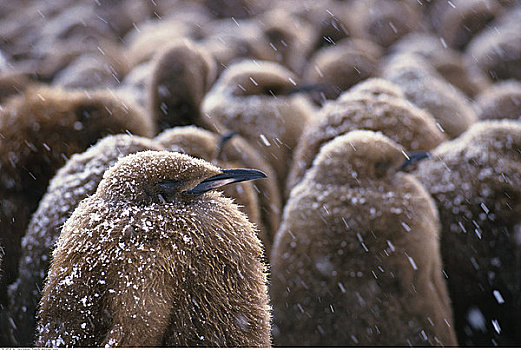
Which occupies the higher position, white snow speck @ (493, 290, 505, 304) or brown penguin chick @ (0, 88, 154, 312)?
brown penguin chick @ (0, 88, 154, 312)

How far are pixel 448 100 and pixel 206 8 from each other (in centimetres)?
502

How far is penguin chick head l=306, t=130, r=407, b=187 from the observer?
1.85m

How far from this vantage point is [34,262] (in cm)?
160

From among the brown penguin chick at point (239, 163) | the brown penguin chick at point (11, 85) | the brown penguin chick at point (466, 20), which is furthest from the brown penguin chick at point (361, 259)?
the brown penguin chick at point (466, 20)

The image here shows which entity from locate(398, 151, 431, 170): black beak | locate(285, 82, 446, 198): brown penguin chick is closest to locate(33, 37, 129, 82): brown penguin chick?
locate(285, 82, 446, 198): brown penguin chick

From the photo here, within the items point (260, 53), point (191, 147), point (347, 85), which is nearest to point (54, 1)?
point (260, 53)

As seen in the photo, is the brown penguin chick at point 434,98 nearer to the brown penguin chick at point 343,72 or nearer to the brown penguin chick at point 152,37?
the brown penguin chick at point 343,72

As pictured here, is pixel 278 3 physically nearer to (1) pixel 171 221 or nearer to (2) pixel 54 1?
(2) pixel 54 1

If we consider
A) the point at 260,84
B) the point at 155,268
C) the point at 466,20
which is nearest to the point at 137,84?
the point at 260,84

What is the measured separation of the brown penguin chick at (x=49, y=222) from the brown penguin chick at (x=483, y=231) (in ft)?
3.44

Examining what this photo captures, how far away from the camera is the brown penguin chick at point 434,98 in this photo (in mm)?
3006

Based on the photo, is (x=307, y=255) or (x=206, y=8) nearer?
(x=307, y=255)

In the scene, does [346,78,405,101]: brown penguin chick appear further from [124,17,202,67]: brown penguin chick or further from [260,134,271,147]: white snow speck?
[124,17,202,67]: brown penguin chick

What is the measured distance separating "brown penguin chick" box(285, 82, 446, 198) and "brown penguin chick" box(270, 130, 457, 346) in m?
0.37
